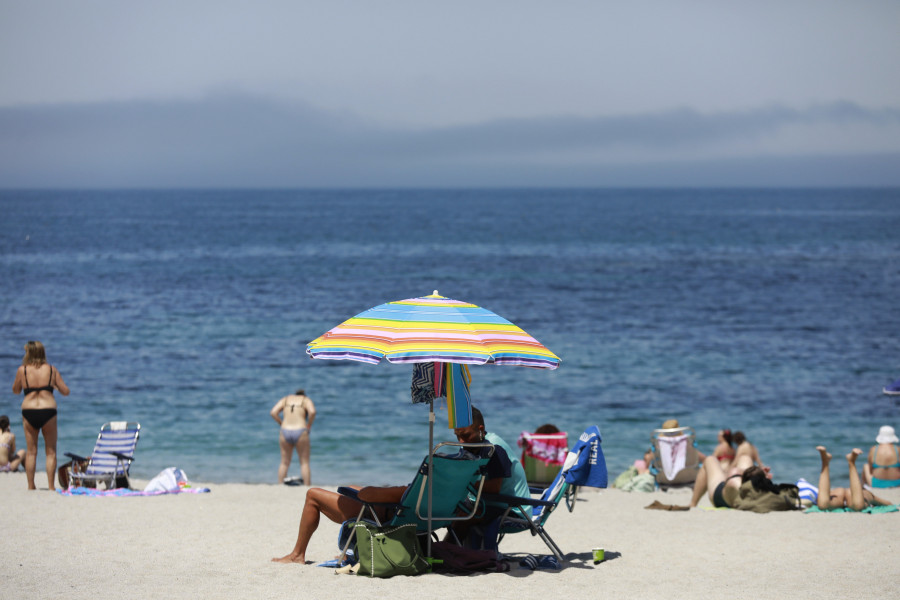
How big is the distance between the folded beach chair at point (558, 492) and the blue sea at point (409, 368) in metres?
1.21

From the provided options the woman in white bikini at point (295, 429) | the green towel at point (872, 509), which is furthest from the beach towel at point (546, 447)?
the woman in white bikini at point (295, 429)

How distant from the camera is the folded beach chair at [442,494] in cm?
609

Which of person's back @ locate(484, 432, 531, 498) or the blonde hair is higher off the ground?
the blonde hair

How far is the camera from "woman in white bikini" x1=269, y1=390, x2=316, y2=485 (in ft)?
38.5

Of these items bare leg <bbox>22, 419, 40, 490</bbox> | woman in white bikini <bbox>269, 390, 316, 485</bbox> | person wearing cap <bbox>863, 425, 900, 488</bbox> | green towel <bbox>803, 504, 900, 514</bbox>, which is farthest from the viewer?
woman in white bikini <bbox>269, 390, 316, 485</bbox>

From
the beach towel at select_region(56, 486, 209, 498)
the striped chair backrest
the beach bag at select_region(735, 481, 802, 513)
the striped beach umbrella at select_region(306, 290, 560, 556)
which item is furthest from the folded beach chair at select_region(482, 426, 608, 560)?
the striped chair backrest

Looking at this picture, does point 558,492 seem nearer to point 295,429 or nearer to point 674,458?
point 674,458

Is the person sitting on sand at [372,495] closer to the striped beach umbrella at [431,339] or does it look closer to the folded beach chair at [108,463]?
the striped beach umbrella at [431,339]

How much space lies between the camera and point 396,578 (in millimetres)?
6137

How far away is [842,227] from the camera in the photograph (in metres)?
91.6

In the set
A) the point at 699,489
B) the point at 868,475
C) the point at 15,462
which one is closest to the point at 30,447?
the point at 15,462

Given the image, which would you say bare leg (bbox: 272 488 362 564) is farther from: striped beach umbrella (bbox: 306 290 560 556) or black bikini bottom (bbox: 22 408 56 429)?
black bikini bottom (bbox: 22 408 56 429)

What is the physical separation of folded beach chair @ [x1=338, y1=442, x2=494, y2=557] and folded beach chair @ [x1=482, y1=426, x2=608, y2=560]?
30cm

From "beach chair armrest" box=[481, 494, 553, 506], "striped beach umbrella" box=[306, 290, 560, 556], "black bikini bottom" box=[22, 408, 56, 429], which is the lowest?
"black bikini bottom" box=[22, 408, 56, 429]
